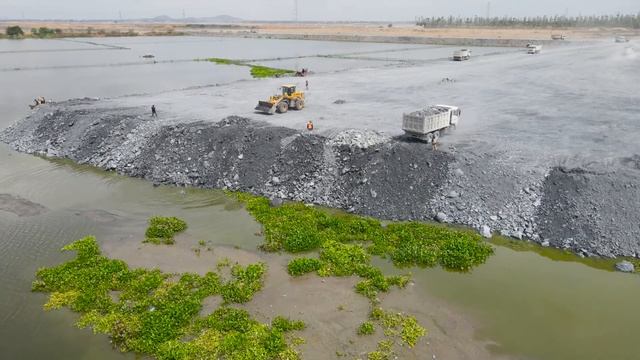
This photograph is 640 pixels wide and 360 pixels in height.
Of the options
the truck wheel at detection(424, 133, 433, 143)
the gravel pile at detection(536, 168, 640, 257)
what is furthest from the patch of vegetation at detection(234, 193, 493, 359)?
the truck wheel at detection(424, 133, 433, 143)

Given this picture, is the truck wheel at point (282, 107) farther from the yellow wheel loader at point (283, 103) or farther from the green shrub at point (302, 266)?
the green shrub at point (302, 266)

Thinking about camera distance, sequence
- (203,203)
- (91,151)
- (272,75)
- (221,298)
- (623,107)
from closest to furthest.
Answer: (221,298)
(203,203)
(91,151)
(623,107)
(272,75)

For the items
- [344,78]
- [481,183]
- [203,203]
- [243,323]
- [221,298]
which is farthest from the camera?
[344,78]

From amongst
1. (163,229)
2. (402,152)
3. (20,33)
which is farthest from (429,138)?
(20,33)

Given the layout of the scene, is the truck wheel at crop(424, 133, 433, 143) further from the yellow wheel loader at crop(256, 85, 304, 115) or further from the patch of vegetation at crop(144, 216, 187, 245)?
the patch of vegetation at crop(144, 216, 187, 245)

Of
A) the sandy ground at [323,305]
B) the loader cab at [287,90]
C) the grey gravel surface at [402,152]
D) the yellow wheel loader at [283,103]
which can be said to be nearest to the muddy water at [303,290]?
the sandy ground at [323,305]

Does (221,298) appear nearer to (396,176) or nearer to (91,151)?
(396,176)

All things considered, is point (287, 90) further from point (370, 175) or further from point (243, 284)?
point (243, 284)

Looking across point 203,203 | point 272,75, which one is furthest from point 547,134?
point 272,75
